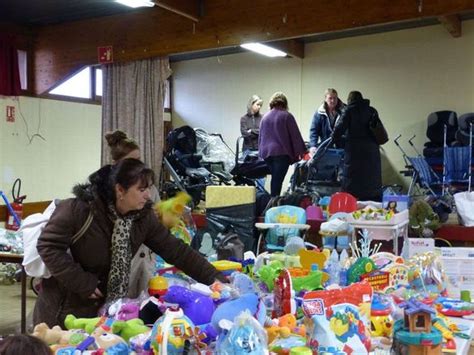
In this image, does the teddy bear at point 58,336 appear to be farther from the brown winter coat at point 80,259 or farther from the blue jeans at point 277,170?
the blue jeans at point 277,170

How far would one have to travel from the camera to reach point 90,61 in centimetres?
727

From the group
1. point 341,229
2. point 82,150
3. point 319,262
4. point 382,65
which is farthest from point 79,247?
point 382,65

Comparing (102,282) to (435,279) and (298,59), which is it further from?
(298,59)

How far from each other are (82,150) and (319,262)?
674 centimetres

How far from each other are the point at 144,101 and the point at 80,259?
4.76 m

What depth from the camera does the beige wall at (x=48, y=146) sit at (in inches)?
306

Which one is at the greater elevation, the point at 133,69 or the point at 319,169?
the point at 133,69

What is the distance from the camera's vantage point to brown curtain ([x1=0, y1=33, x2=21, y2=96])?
7566 mm

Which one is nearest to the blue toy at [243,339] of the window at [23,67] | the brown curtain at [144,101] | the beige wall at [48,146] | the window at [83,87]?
the brown curtain at [144,101]

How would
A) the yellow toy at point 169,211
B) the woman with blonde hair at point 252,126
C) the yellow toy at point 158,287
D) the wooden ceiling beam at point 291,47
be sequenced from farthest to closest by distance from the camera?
the wooden ceiling beam at point 291,47 < the woman with blonde hair at point 252,126 < the yellow toy at point 169,211 < the yellow toy at point 158,287

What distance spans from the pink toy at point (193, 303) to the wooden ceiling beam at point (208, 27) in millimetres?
4156

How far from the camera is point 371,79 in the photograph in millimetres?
9297

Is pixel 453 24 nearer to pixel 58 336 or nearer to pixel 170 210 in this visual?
pixel 170 210

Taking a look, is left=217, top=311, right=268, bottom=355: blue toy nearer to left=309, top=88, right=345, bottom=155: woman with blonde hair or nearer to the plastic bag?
the plastic bag
